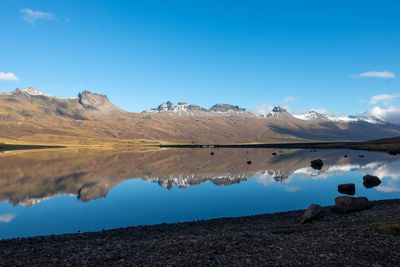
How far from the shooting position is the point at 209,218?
112ft

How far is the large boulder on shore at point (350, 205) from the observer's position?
1278 inches

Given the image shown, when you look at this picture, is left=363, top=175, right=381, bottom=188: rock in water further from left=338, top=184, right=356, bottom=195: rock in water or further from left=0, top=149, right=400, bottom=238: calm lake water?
left=338, top=184, right=356, bottom=195: rock in water

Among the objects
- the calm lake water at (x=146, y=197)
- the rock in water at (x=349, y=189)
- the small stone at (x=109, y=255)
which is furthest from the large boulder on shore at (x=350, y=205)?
the small stone at (x=109, y=255)

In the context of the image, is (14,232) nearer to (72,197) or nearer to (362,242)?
(72,197)

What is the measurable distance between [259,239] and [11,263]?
16.4m

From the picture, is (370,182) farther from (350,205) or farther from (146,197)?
(146,197)

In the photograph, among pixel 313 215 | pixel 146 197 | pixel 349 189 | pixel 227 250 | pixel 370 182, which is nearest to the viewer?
pixel 227 250

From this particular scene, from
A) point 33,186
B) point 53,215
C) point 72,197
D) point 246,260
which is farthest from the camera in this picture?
point 33,186

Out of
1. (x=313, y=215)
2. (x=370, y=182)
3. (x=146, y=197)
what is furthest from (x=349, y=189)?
(x=146, y=197)

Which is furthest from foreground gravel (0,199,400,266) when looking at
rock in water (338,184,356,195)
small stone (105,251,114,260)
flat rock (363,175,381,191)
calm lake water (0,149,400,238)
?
flat rock (363,175,381,191)

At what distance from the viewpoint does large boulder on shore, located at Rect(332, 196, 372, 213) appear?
3247 centimetres

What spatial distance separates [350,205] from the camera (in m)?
32.8

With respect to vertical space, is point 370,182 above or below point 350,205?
below

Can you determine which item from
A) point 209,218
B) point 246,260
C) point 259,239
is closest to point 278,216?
point 209,218
